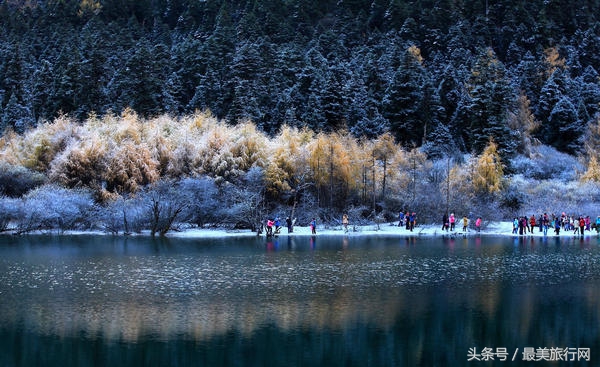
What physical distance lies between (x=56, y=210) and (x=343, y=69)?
123 feet

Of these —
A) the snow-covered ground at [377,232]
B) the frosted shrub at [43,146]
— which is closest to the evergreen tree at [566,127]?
the snow-covered ground at [377,232]

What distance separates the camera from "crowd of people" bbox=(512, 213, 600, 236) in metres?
43.2

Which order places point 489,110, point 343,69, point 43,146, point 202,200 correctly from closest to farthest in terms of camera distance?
1. point 202,200
2. point 43,146
3. point 489,110
4. point 343,69

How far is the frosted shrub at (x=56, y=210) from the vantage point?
43.9 m

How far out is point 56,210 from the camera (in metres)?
44.1

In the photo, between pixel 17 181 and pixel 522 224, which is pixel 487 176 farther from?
pixel 17 181

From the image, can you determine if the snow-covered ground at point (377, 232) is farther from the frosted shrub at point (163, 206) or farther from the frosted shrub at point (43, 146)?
the frosted shrub at point (43, 146)

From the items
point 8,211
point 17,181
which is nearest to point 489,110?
point 17,181

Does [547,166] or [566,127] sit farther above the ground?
[566,127]

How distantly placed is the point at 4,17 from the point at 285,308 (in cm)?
9256

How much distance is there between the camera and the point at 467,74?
7106 cm

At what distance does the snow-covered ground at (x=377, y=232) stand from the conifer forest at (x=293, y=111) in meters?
1.39

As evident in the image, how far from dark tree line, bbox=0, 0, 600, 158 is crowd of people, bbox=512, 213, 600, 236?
42.1 ft

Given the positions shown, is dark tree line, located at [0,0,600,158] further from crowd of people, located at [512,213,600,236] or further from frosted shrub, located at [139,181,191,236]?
frosted shrub, located at [139,181,191,236]
